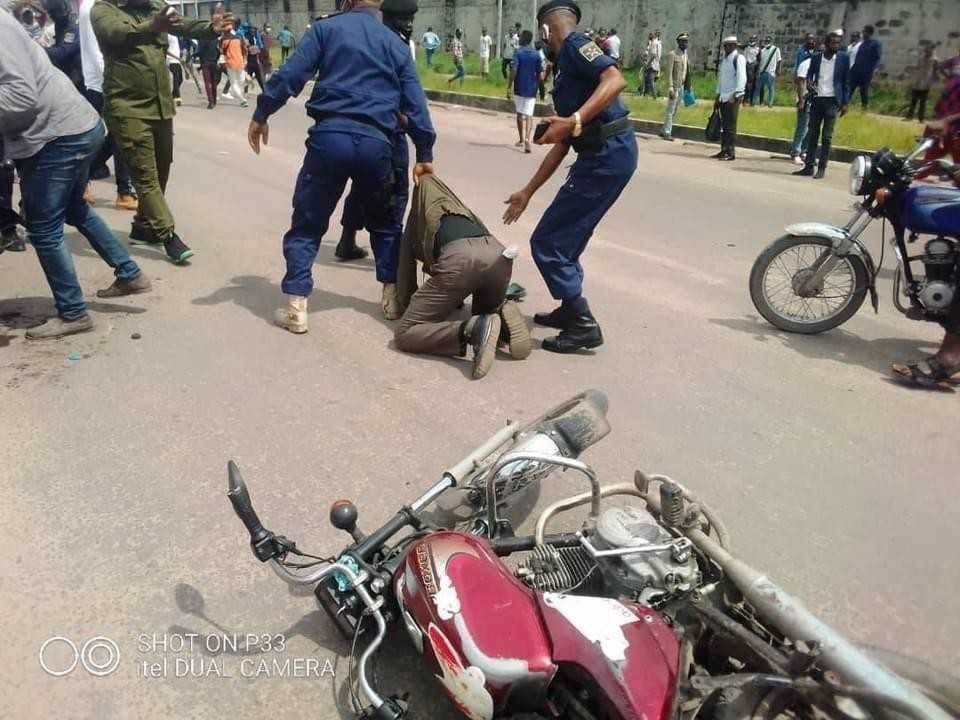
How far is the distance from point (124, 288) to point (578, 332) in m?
2.84

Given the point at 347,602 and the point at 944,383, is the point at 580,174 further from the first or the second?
the point at 347,602

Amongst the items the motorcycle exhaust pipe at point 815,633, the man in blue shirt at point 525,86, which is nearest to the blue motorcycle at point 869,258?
the motorcycle exhaust pipe at point 815,633

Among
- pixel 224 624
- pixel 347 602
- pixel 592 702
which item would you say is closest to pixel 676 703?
pixel 592 702

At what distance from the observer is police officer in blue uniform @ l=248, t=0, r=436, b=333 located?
398cm

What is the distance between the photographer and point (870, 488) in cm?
307

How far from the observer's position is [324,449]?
322 centimetres

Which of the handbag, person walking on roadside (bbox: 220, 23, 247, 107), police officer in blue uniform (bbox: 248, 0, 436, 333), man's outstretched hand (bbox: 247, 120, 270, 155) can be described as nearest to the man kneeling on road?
police officer in blue uniform (bbox: 248, 0, 436, 333)

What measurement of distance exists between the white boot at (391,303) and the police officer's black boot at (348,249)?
4.00ft

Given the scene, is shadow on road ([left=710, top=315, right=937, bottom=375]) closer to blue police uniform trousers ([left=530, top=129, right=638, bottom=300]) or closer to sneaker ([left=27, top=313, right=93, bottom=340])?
blue police uniform trousers ([left=530, top=129, right=638, bottom=300])

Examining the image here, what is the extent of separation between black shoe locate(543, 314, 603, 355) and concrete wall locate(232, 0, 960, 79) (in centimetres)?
1729

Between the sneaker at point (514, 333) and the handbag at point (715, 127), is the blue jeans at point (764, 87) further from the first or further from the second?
the sneaker at point (514, 333)

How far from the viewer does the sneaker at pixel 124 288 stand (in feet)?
15.6

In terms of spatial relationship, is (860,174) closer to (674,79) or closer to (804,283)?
(804,283)

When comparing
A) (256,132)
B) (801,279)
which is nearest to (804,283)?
(801,279)
